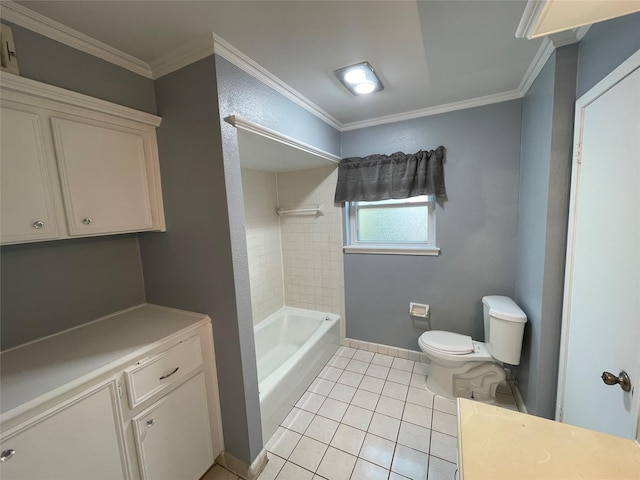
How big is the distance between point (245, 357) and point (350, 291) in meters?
1.49

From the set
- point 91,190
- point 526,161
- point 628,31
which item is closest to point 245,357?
point 91,190

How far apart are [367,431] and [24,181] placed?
2297 mm

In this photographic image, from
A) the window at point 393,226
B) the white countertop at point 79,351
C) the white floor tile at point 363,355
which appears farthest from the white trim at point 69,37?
the white floor tile at point 363,355

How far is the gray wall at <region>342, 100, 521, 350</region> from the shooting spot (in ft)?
6.66

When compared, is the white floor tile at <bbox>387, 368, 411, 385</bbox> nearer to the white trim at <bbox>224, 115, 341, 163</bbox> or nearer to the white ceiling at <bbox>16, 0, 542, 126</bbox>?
the white trim at <bbox>224, 115, 341, 163</bbox>

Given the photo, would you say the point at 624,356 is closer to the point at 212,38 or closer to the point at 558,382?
the point at 558,382

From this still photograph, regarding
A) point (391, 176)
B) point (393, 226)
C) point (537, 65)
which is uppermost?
point (537, 65)

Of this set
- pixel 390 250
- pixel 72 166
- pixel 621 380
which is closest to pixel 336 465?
pixel 621 380

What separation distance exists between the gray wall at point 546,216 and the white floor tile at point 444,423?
19.6 inches

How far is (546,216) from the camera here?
144 cm

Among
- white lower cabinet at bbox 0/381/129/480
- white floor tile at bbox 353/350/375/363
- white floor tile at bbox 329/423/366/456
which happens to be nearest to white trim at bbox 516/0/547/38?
white lower cabinet at bbox 0/381/129/480

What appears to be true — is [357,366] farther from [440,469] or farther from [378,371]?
[440,469]

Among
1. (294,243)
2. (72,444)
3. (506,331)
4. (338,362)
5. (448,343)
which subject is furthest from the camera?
(294,243)

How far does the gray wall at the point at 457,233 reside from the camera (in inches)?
79.9
